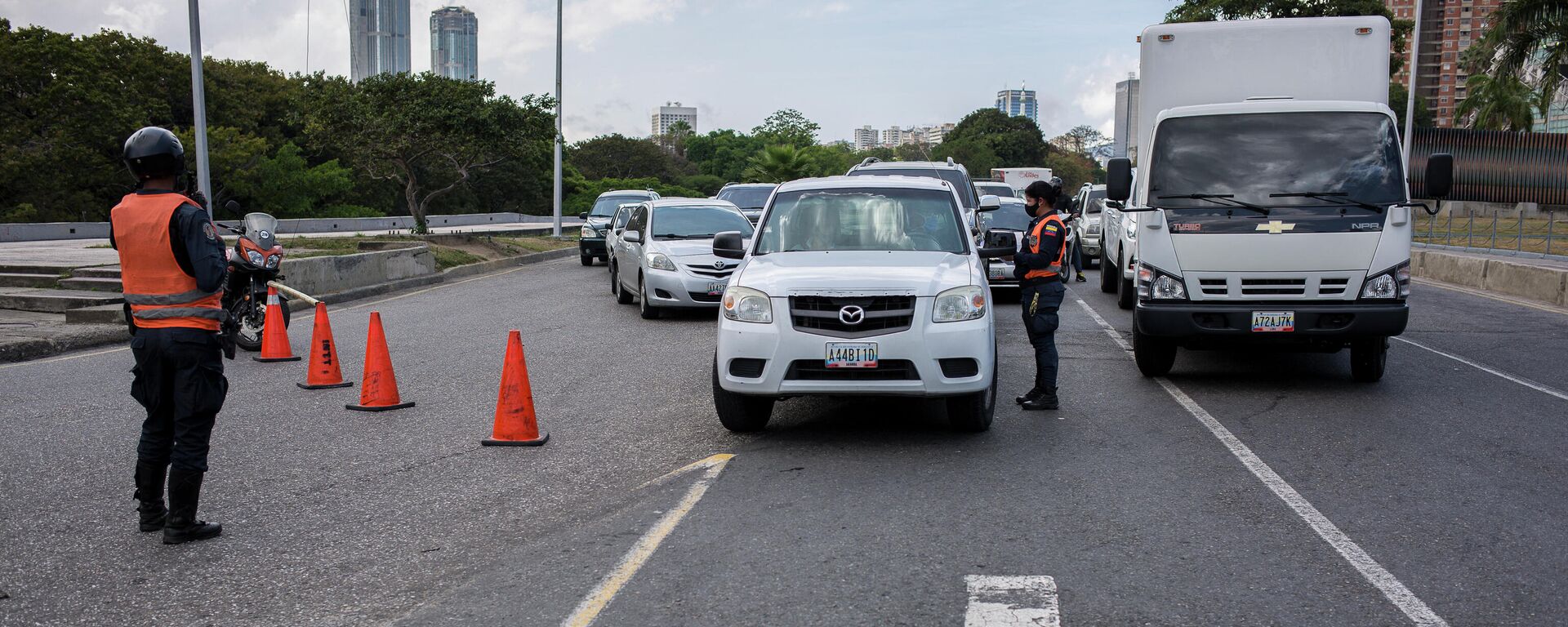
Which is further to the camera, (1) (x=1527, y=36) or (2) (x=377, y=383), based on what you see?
(1) (x=1527, y=36)

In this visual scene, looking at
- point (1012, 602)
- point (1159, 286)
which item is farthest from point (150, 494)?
point (1159, 286)

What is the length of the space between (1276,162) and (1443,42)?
610 ft

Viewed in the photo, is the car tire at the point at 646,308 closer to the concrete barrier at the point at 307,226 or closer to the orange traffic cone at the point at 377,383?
the orange traffic cone at the point at 377,383

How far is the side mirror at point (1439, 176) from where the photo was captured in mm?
9203

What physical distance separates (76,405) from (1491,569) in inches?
355

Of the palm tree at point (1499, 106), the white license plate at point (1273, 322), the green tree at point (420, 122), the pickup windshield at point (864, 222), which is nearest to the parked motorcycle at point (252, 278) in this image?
the pickup windshield at point (864, 222)

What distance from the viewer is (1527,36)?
28.4m

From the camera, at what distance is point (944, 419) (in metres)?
8.31

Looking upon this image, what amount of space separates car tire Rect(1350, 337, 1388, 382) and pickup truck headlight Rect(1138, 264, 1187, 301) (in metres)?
1.43

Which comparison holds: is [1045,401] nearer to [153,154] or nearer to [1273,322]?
[1273,322]

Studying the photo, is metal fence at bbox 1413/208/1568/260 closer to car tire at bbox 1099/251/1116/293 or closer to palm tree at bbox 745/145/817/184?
car tire at bbox 1099/251/1116/293

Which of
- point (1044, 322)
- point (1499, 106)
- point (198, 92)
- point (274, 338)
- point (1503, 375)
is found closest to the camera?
point (1044, 322)

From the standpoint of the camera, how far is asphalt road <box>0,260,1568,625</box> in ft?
15.4

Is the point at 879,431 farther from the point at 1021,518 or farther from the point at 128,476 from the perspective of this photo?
the point at 128,476
